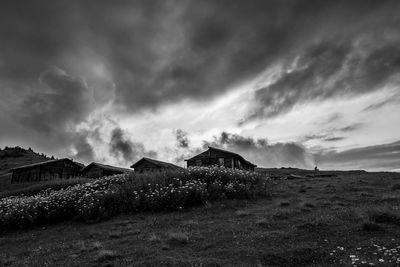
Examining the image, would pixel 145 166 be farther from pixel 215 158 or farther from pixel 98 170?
pixel 215 158

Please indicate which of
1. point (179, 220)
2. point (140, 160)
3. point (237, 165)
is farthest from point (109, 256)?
point (237, 165)

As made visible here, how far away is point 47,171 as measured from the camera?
4884 cm

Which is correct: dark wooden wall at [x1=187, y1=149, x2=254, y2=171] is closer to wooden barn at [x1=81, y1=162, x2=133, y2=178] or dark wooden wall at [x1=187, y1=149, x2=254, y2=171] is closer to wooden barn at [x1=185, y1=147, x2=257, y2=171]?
wooden barn at [x1=185, y1=147, x2=257, y2=171]

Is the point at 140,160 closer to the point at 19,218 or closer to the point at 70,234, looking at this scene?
the point at 19,218

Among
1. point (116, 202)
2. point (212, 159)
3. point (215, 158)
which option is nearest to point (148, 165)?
point (212, 159)

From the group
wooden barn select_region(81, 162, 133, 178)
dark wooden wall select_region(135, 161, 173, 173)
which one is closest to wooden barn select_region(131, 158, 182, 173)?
dark wooden wall select_region(135, 161, 173, 173)

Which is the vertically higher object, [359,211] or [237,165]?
[237,165]

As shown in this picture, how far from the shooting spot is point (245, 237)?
8.34m

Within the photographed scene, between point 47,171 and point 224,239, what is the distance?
1976 inches

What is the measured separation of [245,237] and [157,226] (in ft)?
14.0

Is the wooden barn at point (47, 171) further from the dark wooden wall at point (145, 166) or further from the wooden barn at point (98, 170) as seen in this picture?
the dark wooden wall at point (145, 166)

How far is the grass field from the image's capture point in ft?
21.2

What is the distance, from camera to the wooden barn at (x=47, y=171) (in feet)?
158

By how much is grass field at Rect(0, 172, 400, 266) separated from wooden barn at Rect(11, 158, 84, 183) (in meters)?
40.6
